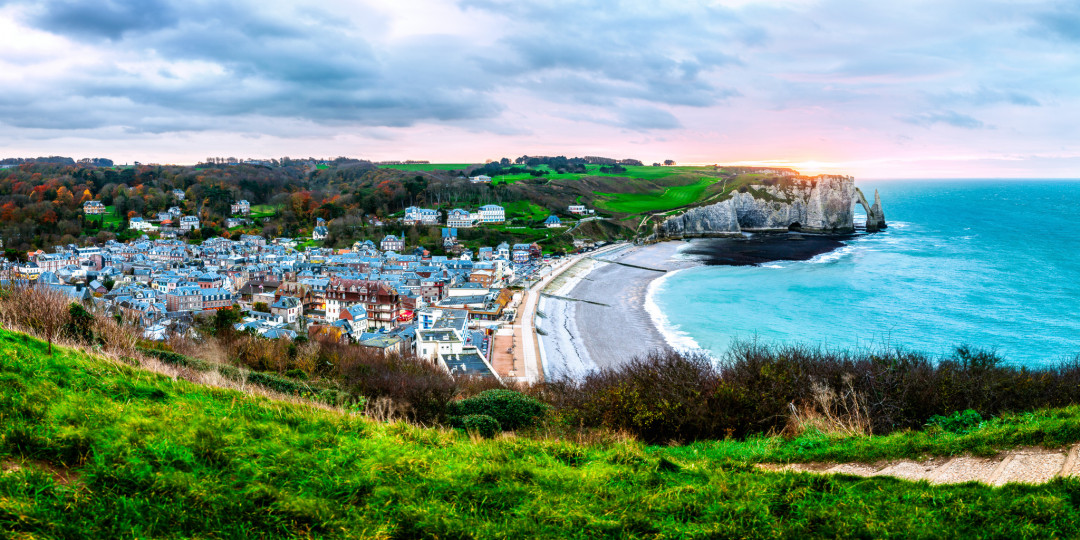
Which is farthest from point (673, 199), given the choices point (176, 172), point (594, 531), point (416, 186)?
point (594, 531)

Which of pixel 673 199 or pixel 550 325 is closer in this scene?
Result: pixel 550 325

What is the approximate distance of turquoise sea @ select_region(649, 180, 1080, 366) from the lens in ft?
83.9

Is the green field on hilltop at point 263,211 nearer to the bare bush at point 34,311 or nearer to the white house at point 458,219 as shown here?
the white house at point 458,219

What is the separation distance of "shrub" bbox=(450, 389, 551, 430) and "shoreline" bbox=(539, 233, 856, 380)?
9909 millimetres

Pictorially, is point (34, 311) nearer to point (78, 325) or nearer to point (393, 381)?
point (78, 325)

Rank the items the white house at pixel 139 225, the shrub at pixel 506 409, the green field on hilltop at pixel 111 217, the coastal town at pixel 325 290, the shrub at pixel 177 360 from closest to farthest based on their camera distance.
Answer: the shrub at pixel 177 360, the shrub at pixel 506 409, the coastal town at pixel 325 290, the white house at pixel 139 225, the green field on hilltop at pixel 111 217

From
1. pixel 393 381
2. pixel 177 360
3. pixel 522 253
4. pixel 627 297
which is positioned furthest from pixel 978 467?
pixel 522 253

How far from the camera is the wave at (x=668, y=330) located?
82.3ft

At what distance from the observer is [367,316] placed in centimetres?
3644

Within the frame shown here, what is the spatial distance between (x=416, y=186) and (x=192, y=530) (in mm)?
97289

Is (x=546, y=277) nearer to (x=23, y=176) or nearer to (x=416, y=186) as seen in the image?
(x=416, y=186)

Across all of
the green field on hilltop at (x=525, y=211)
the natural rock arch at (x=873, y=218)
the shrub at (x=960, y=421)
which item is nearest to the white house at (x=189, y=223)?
the green field on hilltop at (x=525, y=211)

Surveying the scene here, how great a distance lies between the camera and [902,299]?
34406mm

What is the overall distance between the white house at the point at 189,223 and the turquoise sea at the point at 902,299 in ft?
222
